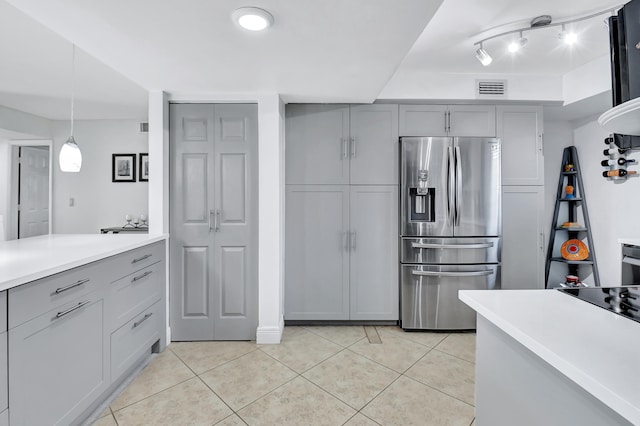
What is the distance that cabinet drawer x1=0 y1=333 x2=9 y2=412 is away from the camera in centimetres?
119

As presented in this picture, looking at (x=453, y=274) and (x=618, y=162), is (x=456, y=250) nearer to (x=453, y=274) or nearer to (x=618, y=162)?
(x=453, y=274)

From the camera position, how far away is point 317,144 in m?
3.00

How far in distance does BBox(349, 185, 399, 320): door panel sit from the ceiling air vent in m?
1.25

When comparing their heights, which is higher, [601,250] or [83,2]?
[83,2]

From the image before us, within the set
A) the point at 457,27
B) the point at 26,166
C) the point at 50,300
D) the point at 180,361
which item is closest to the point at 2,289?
the point at 50,300

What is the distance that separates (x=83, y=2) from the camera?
4.68ft

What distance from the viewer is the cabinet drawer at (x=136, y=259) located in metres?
1.93

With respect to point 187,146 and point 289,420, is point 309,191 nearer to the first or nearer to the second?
point 187,146

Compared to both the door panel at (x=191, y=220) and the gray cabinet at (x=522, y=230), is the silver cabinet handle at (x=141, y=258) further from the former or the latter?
the gray cabinet at (x=522, y=230)

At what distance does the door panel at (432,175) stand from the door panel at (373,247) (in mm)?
195

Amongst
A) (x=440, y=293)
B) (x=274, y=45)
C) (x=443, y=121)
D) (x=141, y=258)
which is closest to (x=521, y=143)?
(x=443, y=121)

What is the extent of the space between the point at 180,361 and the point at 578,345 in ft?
8.48

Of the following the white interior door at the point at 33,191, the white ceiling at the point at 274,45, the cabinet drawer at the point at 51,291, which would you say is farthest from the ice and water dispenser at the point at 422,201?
the white interior door at the point at 33,191

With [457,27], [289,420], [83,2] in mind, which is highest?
[457,27]
